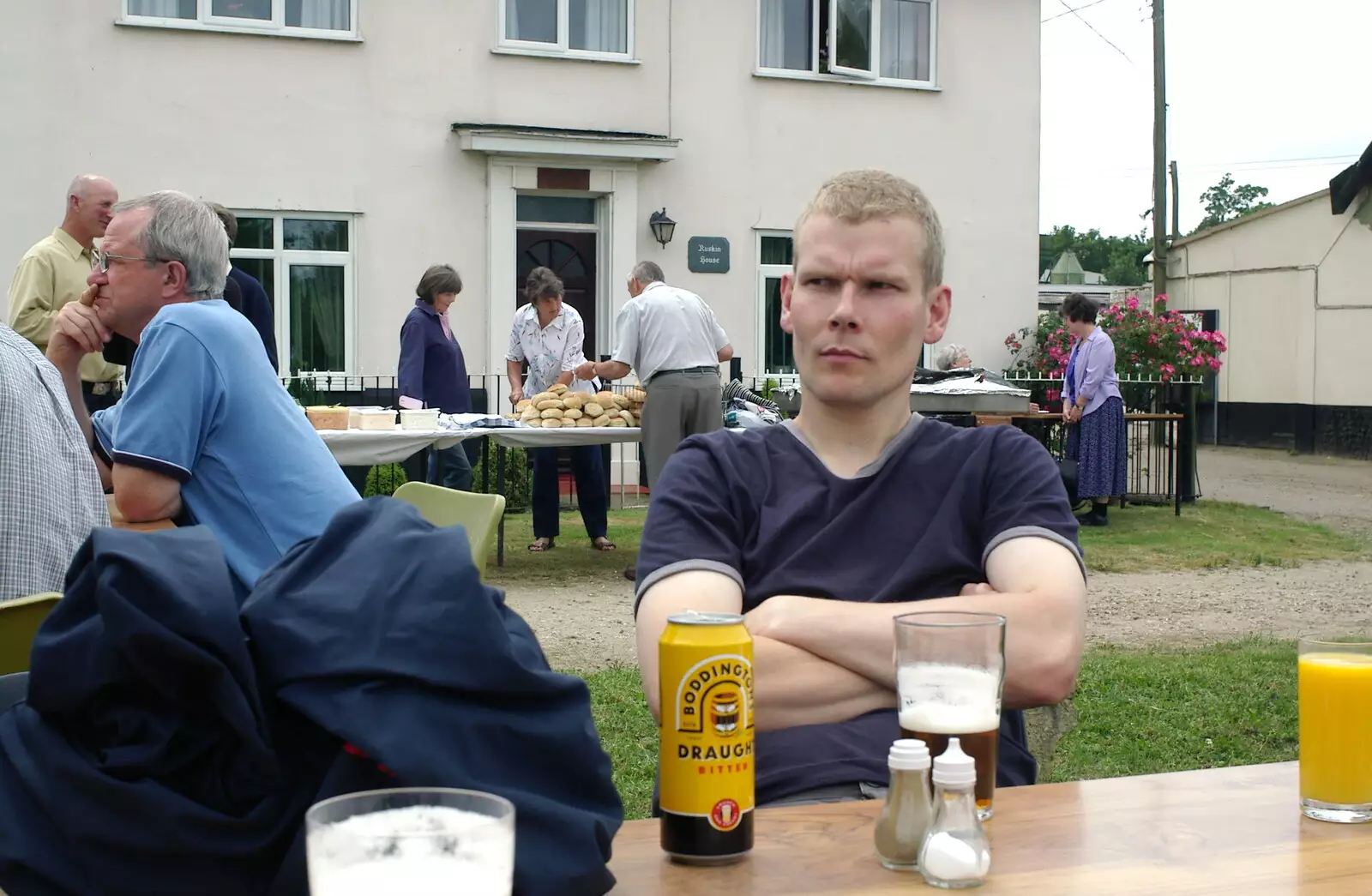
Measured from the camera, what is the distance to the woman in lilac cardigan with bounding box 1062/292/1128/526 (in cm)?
1198

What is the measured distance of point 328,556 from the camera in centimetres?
123

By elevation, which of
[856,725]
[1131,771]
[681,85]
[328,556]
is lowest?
[1131,771]

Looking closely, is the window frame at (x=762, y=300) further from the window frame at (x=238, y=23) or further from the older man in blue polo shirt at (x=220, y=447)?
the older man in blue polo shirt at (x=220, y=447)

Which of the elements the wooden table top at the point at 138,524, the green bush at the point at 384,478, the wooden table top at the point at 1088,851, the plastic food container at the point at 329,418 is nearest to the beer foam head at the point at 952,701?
→ the wooden table top at the point at 1088,851

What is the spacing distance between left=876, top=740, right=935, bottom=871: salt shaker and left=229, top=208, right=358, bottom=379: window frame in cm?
1281

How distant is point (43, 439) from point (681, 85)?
12.4 m

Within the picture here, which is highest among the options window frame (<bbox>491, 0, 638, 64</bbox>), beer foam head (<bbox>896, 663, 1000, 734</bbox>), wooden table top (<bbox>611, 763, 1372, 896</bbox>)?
window frame (<bbox>491, 0, 638, 64</bbox>)

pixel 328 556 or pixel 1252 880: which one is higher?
pixel 328 556

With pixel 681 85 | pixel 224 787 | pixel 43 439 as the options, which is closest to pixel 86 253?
pixel 43 439

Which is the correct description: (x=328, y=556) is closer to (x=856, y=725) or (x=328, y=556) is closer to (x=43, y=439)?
(x=856, y=725)

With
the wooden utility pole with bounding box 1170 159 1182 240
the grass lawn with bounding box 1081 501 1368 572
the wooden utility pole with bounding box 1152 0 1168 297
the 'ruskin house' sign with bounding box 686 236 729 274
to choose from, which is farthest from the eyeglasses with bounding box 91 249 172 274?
the wooden utility pole with bounding box 1170 159 1182 240

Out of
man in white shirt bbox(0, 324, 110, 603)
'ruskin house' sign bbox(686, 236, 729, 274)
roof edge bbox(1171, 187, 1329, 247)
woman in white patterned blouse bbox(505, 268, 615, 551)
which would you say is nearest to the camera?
man in white shirt bbox(0, 324, 110, 603)

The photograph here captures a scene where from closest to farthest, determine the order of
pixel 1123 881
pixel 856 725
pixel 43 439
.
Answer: pixel 1123 881 → pixel 856 725 → pixel 43 439

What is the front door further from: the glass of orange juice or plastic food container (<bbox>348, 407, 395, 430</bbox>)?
the glass of orange juice
